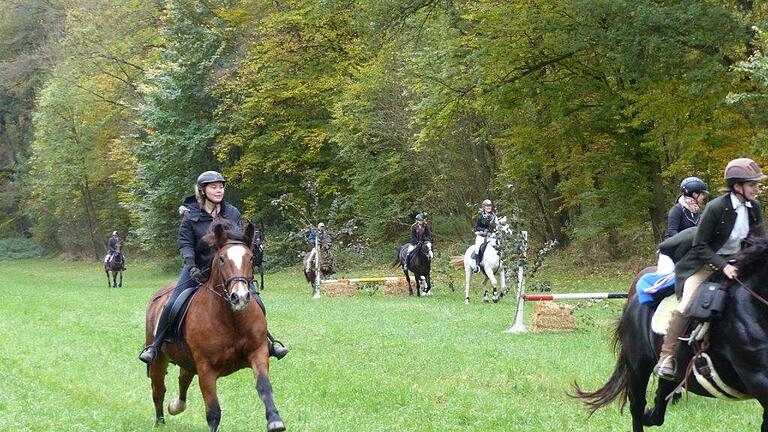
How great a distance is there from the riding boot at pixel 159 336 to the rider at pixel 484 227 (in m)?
12.4

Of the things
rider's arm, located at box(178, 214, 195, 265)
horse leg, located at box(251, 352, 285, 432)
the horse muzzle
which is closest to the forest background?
rider's arm, located at box(178, 214, 195, 265)

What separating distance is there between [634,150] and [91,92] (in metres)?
42.7

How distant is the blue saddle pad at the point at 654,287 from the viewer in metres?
8.67

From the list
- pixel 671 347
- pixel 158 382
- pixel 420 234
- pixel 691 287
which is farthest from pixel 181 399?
pixel 420 234

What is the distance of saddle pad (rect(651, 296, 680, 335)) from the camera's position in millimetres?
8391

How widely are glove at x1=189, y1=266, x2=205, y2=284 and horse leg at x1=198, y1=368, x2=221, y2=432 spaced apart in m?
0.97

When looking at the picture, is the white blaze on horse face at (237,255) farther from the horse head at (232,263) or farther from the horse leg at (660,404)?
the horse leg at (660,404)

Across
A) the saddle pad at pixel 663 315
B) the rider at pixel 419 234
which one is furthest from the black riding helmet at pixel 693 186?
the rider at pixel 419 234

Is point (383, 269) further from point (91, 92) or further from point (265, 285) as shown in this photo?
point (91, 92)

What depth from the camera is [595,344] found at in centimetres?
1622

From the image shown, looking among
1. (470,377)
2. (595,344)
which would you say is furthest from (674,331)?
(595,344)

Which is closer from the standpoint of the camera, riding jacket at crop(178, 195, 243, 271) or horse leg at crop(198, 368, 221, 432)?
horse leg at crop(198, 368, 221, 432)

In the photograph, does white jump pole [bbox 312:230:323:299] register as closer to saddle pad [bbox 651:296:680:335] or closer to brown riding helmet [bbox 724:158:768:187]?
saddle pad [bbox 651:296:680:335]

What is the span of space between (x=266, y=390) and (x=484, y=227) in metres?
16.5
